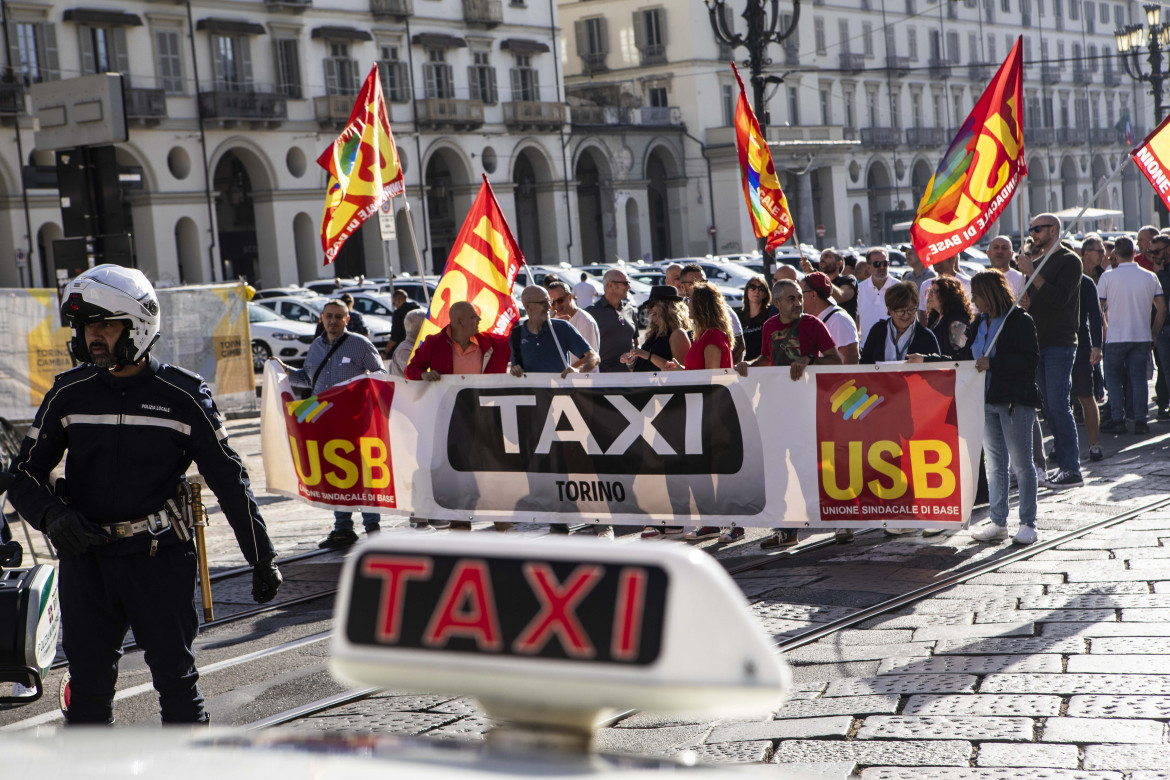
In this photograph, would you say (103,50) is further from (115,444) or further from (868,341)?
(115,444)

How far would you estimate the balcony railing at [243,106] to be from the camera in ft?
133

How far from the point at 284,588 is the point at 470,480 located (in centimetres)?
130

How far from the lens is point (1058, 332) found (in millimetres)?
9562

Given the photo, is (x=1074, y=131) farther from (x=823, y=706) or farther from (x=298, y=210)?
(x=823, y=706)

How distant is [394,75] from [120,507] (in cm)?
4486

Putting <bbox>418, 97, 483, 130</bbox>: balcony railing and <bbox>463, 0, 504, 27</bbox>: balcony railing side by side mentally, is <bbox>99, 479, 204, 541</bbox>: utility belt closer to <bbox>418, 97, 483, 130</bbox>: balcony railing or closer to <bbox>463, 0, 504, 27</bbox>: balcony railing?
<bbox>418, 97, 483, 130</bbox>: balcony railing

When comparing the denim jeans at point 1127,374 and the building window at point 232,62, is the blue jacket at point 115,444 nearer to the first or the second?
the denim jeans at point 1127,374

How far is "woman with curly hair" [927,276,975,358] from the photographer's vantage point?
28.5ft

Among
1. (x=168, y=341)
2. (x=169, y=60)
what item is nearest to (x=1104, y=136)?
(x=169, y=60)

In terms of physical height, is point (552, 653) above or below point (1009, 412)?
above

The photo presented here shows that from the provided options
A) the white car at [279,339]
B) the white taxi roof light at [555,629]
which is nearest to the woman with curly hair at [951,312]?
the white taxi roof light at [555,629]

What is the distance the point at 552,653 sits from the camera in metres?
1.48

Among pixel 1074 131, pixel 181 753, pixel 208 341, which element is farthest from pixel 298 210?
pixel 1074 131

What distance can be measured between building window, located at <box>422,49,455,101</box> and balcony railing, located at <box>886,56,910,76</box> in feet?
95.5
